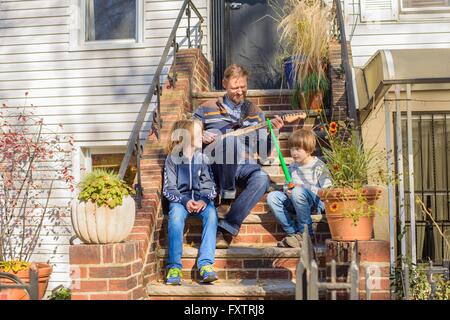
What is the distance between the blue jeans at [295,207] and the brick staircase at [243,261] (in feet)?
0.65

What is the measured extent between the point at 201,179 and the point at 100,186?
3.42ft

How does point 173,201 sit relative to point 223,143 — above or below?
below

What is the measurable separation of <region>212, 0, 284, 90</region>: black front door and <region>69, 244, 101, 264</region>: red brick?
14.2 feet

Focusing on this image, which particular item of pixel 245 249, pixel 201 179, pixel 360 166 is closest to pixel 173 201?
pixel 201 179

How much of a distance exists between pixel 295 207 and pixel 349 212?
2.53 feet

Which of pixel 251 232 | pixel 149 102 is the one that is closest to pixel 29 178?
pixel 149 102

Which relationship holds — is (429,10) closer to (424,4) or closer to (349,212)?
(424,4)

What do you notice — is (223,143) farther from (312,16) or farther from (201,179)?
(312,16)

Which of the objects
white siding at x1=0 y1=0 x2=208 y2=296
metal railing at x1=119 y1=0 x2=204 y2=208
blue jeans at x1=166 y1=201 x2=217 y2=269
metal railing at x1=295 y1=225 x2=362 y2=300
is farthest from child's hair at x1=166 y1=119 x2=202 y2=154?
white siding at x1=0 y1=0 x2=208 y2=296

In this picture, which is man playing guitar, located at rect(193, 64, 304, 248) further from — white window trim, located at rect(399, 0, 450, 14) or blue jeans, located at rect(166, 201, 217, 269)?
white window trim, located at rect(399, 0, 450, 14)

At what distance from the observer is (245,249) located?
16.1 ft

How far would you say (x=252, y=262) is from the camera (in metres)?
4.85

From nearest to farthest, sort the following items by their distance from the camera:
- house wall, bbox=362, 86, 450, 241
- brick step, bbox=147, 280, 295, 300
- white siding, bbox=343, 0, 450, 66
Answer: brick step, bbox=147, 280, 295, 300, house wall, bbox=362, 86, 450, 241, white siding, bbox=343, 0, 450, 66

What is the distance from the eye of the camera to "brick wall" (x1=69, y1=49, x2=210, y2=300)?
4.14m
